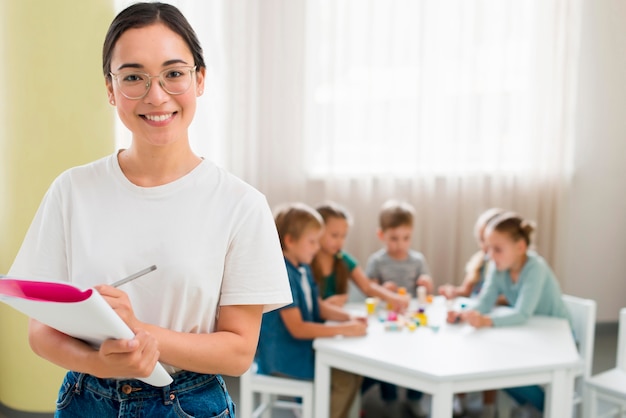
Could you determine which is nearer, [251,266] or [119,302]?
[119,302]

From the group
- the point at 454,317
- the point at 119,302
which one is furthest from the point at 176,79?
the point at 454,317

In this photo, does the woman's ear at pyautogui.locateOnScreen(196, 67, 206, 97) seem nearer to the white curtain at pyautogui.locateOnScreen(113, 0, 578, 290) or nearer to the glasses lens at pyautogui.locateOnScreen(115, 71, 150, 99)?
the glasses lens at pyautogui.locateOnScreen(115, 71, 150, 99)

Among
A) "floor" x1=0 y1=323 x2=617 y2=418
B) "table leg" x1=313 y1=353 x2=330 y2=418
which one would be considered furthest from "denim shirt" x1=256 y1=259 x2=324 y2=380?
"floor" x1=0 y1=323 x2=617 y2=418

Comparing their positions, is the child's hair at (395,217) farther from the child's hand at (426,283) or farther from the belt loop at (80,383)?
the belt loop at (80,383)

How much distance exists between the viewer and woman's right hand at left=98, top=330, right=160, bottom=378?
99cm

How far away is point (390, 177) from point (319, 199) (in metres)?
0.47

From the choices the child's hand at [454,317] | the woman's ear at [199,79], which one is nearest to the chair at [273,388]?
the child's hand at [454,317]

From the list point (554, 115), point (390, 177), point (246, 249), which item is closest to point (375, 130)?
point (390, 177)

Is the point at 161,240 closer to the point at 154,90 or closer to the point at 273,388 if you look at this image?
the point at 154,90

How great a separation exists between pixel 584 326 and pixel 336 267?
1121mm

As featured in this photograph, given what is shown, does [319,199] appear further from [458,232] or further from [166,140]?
[166,140]

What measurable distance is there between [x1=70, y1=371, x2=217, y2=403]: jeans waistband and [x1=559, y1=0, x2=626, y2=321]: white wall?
12.8ft

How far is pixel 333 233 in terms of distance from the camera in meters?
3.21

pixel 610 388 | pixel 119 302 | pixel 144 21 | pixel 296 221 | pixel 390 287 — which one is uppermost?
pixel 144 21
